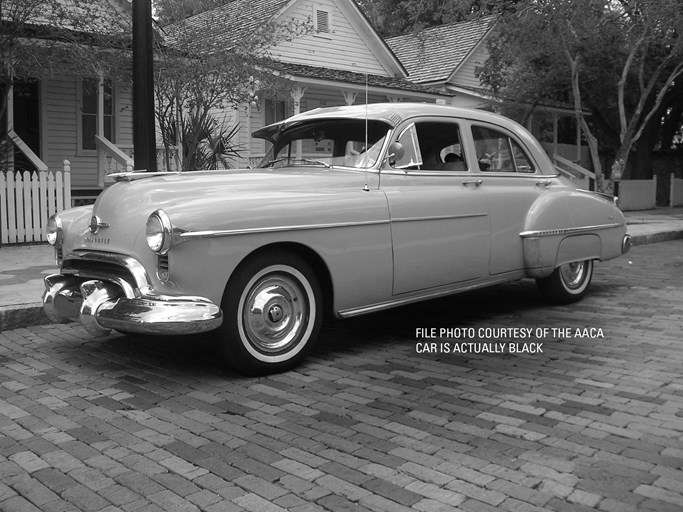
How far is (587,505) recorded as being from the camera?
286 centimetres

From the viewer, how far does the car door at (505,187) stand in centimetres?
613

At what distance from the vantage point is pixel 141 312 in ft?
14.0

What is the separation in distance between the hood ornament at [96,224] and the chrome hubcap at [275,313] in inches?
42.4

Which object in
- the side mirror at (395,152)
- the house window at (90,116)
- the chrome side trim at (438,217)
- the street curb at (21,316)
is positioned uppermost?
the house window at (90,116)

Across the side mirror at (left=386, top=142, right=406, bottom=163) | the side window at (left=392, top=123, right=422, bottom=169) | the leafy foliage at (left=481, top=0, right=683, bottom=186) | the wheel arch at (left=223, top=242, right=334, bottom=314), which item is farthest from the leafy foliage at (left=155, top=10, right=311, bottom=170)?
the leafy foliage at (left=481, top=0, right=683, bottom=186)

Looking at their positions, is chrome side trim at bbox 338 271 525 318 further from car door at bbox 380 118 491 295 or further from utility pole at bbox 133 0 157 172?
utility pole at bbox 133 0 157 172

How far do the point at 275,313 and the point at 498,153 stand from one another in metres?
2.82

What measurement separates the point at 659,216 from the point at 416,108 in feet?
52.8

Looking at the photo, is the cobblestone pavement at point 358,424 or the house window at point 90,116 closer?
the cobblestone pavement at point 358,424

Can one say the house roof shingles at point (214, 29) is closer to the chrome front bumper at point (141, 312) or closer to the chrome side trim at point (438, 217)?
the chrome side trim at point (438, 217)

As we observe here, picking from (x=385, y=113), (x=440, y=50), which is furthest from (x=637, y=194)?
(x=385, y=113)

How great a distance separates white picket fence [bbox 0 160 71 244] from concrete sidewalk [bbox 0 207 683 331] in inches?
10.1

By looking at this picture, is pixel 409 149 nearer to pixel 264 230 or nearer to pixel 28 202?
pixel 264 230

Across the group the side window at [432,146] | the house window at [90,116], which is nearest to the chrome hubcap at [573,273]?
the side window at [432,146]
